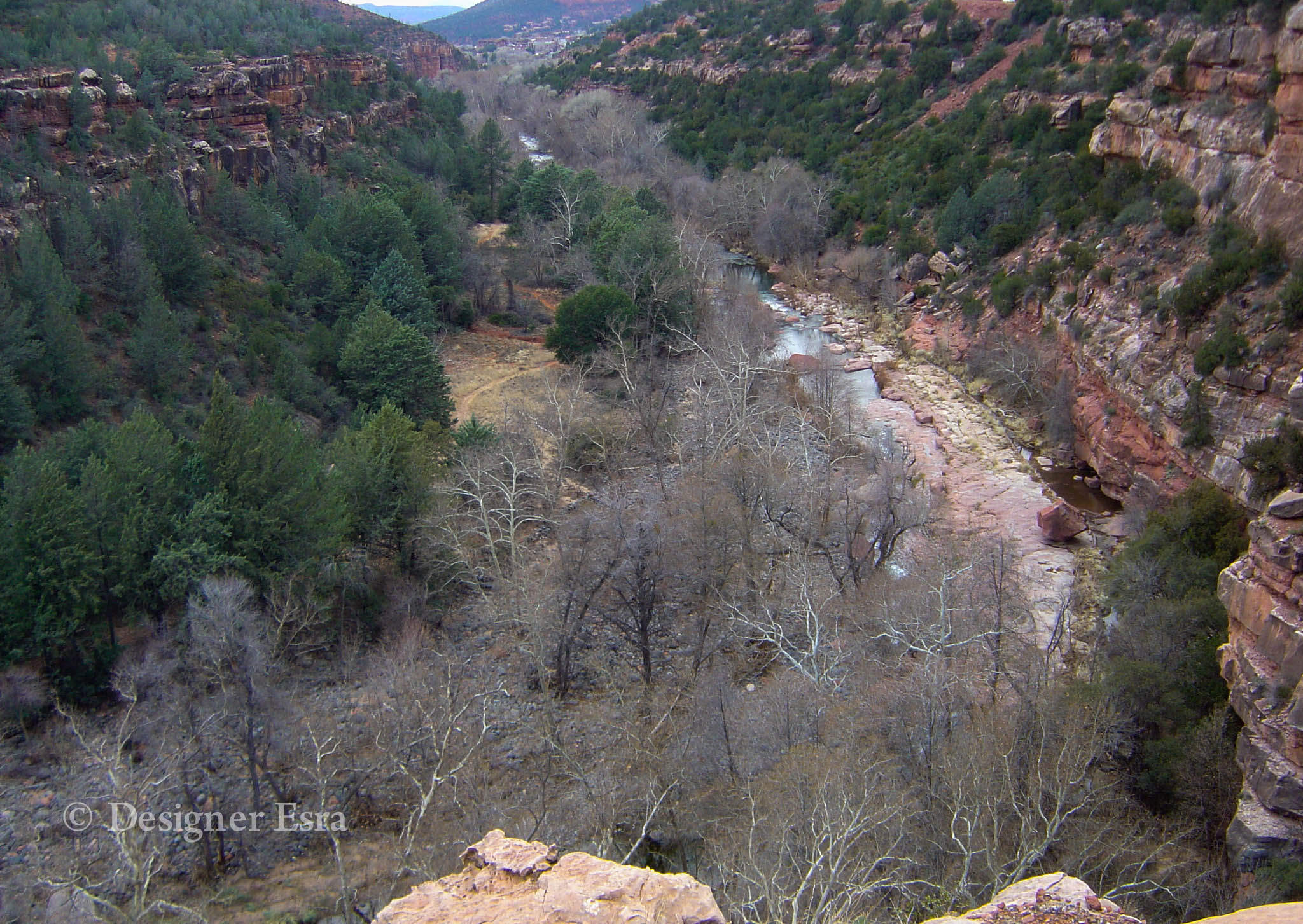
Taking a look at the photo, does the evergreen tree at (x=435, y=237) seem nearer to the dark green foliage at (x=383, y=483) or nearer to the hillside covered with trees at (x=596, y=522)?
the hillside covered with trees at (x=596, y=522)

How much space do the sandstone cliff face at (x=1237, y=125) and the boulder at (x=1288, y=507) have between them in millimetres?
15906

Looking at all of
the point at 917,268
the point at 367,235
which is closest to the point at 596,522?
the point at 367,235

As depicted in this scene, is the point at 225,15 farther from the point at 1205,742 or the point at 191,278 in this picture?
the point at 1205,742

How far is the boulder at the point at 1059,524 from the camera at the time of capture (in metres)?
28.1

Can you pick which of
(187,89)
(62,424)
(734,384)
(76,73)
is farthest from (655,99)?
(62,424)

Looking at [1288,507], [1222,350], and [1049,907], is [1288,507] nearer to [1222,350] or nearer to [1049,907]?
[1049,907]

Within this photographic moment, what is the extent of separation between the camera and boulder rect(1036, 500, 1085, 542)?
2809cm

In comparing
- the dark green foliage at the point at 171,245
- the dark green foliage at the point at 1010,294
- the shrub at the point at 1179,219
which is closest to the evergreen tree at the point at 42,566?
the dark green foliage at the point at 171,245

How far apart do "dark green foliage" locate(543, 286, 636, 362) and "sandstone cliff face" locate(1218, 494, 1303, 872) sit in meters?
28.2

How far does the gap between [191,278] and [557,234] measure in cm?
2366

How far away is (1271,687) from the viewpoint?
13.1 meters

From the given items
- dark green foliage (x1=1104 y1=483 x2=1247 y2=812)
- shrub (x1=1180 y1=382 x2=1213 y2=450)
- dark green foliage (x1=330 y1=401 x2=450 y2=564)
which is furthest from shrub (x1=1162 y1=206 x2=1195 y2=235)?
dark green foliage (x1=330 y1=401 x2=450 y2=564)

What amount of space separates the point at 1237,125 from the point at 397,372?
30169 mm

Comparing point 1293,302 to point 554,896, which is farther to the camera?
point 1293,302
